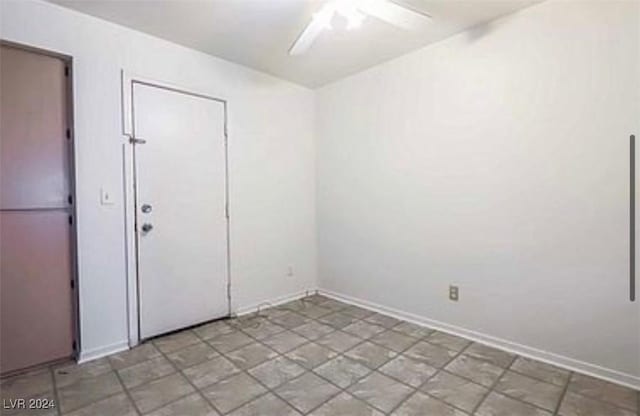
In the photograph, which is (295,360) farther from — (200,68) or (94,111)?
(200,68)

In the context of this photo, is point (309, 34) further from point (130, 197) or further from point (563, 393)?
point (563, 393)

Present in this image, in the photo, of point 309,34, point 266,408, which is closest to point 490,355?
point 266,408

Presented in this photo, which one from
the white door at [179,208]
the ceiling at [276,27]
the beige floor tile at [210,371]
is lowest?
the beige floor tile at [210,371]

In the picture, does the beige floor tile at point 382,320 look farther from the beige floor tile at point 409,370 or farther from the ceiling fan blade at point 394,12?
the ceiling fan blade at point 394,12

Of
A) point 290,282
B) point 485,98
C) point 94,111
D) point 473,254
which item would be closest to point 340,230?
point 290,282

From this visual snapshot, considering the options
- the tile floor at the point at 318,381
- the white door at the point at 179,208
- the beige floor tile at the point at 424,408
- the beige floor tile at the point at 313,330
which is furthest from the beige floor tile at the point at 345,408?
the white door at the point at 179,208

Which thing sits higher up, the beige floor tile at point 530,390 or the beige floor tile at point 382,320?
the beige floor tile at point 382,320

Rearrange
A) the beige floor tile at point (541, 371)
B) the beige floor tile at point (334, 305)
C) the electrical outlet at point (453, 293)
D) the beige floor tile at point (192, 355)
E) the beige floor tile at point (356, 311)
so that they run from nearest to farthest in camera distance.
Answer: the beige floor tile at point (541, 371), the beige floor tile at point (192, 355), the electrical outlet at point (453, 293), the beige floor tile at point (356, 311), the beige floor tile at point (334, 305)

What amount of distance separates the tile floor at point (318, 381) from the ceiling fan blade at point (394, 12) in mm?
2156

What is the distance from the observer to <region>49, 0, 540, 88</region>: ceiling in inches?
90.7

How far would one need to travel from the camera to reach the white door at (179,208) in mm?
2736

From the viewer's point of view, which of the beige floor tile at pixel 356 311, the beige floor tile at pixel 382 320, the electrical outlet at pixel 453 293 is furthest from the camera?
the beige floor tile at pixel 356 311

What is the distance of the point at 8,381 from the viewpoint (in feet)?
7.07

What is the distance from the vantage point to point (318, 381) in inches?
85.3
